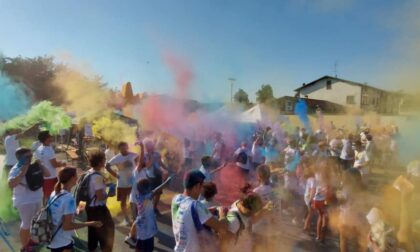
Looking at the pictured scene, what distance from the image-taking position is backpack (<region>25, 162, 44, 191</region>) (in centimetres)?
419

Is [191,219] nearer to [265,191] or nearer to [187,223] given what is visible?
[187,223]

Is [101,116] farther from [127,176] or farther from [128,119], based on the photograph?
[127,176]

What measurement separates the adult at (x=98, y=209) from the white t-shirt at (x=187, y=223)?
5.11 ft

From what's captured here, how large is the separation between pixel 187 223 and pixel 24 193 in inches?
107

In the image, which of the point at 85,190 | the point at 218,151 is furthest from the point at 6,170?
the point at 218,151

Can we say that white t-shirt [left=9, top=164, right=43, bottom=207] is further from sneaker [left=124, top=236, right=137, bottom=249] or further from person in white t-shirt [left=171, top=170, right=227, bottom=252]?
person in white t-shirt [left=171, top=170, right=227, bottom=252]

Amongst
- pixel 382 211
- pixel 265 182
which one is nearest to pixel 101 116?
pixel 265 182

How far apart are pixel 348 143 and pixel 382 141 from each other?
13.1 feet

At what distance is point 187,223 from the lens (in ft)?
8.69

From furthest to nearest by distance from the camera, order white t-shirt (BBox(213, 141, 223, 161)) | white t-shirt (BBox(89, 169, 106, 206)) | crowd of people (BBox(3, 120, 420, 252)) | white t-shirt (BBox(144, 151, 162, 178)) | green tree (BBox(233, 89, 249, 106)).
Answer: green tree (BBox(233, 89, 249, 106)) < white t-shirt (BBox(213, 141, 223, 161)) < white t-shirt (BBox(144, 151, 162, 178)) < white t-shirt (BBox(89, 169, 106, 206)) < crowd of people (BBox(3, 120, 420, 252))

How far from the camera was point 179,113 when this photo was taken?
11.3 m

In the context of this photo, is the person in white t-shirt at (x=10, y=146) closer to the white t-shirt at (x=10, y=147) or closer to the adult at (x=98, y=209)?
the white t-shirt at (x=10, y=147)

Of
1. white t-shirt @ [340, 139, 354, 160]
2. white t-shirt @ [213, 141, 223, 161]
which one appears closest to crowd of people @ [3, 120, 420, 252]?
white t-shirt @ [213, 141, 223, 161]

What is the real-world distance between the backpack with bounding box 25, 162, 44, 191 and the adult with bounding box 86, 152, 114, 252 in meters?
0.88
